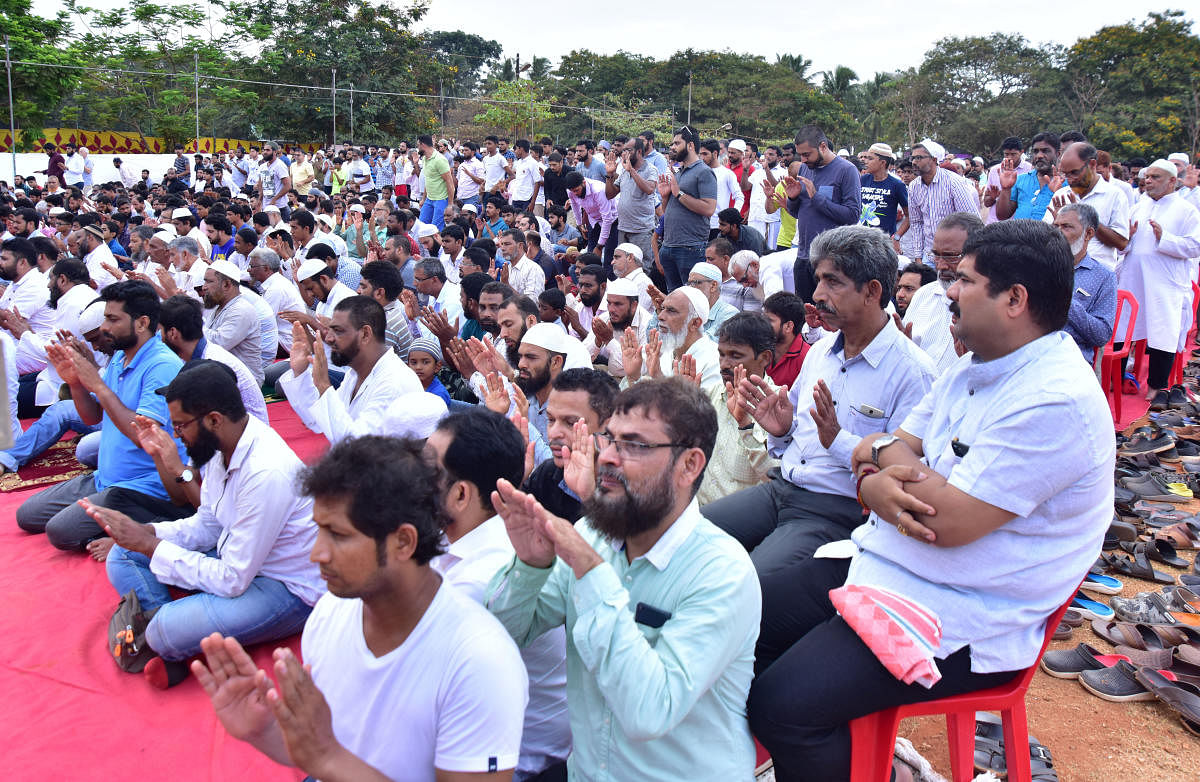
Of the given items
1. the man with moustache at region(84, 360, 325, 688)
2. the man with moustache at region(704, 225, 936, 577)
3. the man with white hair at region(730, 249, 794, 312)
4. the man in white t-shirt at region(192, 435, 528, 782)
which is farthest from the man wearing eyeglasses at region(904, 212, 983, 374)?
the man with moustache at region(84, 360, 325, 688)

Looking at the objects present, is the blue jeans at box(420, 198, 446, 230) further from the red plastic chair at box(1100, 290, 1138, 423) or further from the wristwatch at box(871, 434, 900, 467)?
the wristwatch at box(871, 434, 900, 467)

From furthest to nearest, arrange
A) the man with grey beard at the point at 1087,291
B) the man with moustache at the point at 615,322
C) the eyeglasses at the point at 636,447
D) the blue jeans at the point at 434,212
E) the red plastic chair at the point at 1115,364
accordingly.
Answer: the blue jeans at the point at 434,212
the man with moustache at the point at 615,322
the red plastic chair at the point at 1115,364
the man with grey beard at the point at 1087,291
the eyeglasses at the point at 636,447

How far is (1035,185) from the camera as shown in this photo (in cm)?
728

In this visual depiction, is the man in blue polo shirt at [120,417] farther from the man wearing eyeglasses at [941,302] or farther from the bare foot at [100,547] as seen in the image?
the man wearing eyeglasses at [941,302]

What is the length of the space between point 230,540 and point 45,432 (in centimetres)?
351

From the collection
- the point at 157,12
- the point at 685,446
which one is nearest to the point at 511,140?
the point at 157,12

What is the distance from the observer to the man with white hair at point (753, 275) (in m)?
6.44

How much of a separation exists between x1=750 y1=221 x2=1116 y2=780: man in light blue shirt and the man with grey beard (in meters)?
2.80

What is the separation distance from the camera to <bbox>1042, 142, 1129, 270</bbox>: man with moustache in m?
5.65

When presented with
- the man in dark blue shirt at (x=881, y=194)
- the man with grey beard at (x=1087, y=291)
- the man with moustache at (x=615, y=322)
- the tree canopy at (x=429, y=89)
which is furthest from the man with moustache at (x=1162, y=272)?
the tree canopy at (x=429, y=89)

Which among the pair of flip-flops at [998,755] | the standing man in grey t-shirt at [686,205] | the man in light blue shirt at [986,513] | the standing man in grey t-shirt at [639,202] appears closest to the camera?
the man in light blue shirt at [986,513]

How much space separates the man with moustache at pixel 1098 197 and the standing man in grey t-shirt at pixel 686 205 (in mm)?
2735

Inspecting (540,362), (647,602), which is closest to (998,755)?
(647,602)

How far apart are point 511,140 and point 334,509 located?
25.8 meters
